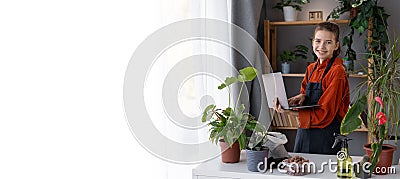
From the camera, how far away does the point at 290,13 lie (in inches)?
149

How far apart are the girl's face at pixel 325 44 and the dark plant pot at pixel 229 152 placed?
0.97 metres

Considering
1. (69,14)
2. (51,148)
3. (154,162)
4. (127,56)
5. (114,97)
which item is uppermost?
(69,14)

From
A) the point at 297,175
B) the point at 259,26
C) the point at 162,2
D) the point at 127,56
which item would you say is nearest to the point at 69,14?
the point at 127,56

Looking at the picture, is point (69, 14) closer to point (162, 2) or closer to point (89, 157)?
point (89, 157)

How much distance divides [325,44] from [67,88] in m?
1.54

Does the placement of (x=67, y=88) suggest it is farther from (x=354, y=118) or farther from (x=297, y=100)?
A: (x=297, y=100)

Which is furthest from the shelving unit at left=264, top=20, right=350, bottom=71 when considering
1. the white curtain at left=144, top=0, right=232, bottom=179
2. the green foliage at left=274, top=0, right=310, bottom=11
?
the white curtain at left=144, top=0, right=232, bottom=179

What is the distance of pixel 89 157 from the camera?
1.66 metres

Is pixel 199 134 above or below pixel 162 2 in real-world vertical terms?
below

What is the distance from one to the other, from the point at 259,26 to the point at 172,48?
157 centimetres

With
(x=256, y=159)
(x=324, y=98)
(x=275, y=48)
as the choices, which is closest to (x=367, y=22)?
(x=275, y=48)

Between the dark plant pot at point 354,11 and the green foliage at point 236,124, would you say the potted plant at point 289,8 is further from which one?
the green foliage at point 236,124

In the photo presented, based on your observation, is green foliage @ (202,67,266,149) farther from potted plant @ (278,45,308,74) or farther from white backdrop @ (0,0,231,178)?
potted plant @ (278,45,308,74)

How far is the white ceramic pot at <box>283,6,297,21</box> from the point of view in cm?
377
